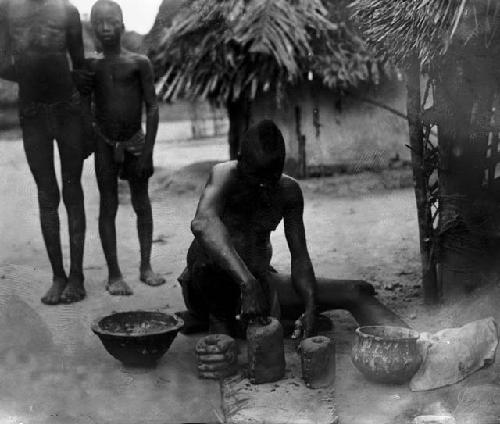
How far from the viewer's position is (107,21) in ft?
18.1

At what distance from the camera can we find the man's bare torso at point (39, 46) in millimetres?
5117

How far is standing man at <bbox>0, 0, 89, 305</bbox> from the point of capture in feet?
16.9

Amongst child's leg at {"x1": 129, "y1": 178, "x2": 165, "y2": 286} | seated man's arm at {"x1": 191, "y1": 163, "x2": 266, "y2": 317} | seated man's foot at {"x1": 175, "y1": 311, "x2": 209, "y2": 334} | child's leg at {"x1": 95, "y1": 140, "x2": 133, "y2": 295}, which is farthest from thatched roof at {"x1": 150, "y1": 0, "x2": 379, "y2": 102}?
seated man's arm at {"x1": 191, "y1": 163, "x2": 266, "y2": 317}

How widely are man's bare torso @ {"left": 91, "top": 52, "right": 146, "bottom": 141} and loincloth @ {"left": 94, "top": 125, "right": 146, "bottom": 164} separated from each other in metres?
0.03

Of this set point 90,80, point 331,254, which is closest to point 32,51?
point 90,80

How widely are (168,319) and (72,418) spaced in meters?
0.87

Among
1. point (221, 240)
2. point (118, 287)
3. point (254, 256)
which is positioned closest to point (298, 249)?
point (254, 256)

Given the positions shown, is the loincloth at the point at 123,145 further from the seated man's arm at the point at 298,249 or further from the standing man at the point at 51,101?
the seated man's arm at the point at 298,249

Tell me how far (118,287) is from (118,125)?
3.96 feet

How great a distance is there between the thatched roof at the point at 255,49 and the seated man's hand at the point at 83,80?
4431 millimetres

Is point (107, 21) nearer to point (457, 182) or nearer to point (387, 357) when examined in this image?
point (457, 182)

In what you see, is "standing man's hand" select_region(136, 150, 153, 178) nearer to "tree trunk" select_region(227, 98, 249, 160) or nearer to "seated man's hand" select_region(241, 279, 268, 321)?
"seated man's hand" select_region(241, 279, 268, 321)

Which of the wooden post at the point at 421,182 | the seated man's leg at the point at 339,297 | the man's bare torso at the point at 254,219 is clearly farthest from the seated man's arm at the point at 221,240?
the wooden post at the point at 421,182

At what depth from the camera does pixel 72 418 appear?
3.44 metres
